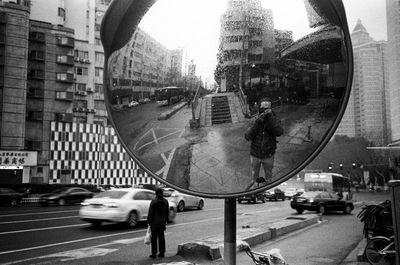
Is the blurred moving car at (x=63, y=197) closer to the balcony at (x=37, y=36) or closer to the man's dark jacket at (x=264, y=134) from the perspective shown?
the balcony at (x=37, y=36)

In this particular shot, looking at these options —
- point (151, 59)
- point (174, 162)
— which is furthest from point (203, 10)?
point (174, 162)

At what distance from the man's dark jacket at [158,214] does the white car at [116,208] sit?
153 inches

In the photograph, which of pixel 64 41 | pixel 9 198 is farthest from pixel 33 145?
pixel 9 198

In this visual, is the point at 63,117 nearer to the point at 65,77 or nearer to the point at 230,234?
Result: the point at 65,77

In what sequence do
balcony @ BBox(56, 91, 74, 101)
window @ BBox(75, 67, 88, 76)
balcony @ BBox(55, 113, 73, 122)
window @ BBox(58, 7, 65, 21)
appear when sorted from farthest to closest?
window @ BBox(75, 67, 88, 76) < window @ BBox(58, 7, 65, 21) < balcony @ BBox(56, 91, 74, 101) < balcony @ BBox(55, 113, 73, 122)

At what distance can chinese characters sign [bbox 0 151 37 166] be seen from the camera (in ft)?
105

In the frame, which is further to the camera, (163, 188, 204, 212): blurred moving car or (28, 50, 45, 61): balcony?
(28, 50, 45, 61): balcony

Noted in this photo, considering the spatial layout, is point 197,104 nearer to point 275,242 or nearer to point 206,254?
point 206,254

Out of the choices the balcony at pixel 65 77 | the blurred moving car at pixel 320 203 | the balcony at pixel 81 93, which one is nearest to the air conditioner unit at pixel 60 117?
the balcony at pixel 65 77

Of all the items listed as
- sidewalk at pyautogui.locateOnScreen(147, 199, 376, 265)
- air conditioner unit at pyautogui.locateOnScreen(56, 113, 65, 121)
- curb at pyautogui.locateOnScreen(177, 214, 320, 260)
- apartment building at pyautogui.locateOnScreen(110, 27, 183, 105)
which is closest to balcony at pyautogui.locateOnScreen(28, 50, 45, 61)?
air conditioner unit at pyautogui.locateOnScreen(56, 113, 65, 121)

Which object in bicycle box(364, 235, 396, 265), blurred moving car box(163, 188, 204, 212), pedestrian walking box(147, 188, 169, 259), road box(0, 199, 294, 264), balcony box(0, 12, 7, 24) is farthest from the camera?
balcony box(0, 12, 7, 24)

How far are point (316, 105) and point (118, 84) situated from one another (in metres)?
0.80

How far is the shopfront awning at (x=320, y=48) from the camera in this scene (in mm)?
1386

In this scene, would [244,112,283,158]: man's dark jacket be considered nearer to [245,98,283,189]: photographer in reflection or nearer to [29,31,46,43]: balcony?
[245,98,283,189]: photographer in reflection
